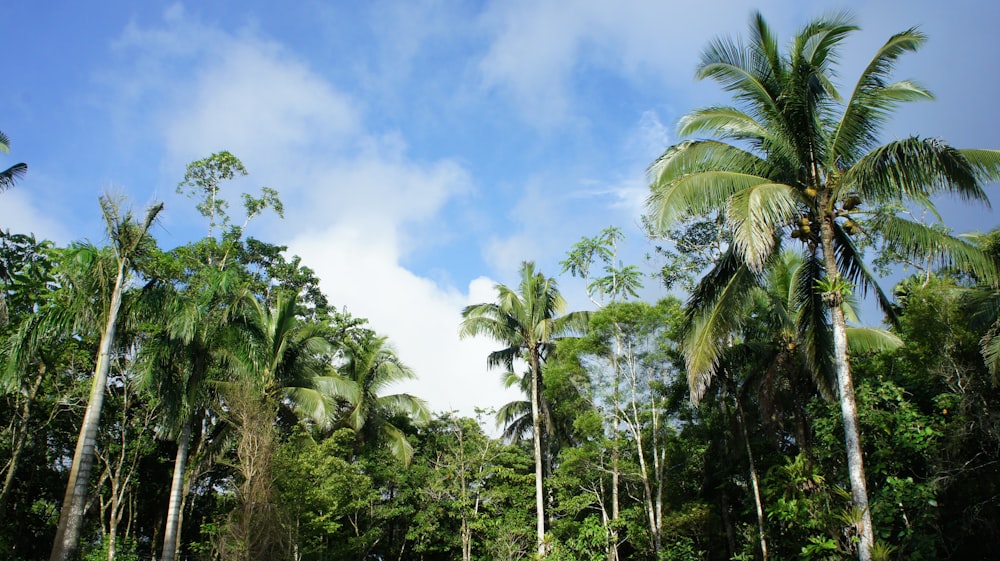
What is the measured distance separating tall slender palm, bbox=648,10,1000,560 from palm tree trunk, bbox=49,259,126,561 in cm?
837

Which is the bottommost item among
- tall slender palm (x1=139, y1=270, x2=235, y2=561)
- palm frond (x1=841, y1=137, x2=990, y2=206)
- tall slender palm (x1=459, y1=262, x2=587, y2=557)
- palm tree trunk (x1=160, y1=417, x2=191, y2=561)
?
palm tree trunk (x1=160, y1=417, x2=191, y2=561)

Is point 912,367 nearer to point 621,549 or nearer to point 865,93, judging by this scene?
point 865,93

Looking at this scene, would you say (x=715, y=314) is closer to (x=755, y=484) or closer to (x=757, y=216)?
(x=757, y=216)

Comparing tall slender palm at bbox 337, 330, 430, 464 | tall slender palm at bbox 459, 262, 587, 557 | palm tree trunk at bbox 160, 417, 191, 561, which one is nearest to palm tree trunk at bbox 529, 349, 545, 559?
tall slender palm at bbox 459, 262, 587, 557

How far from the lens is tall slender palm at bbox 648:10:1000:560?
29.3 ft

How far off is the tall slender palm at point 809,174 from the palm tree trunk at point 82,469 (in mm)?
8375

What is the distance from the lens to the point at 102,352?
9867 millimetres

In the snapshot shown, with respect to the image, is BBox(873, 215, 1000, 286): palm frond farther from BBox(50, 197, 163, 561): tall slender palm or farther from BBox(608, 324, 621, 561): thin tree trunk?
BBox(50, 197, 163, 561): tall slender palm

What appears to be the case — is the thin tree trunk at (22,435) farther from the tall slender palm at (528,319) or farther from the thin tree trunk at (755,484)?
the thin tree trunk at (755,484)

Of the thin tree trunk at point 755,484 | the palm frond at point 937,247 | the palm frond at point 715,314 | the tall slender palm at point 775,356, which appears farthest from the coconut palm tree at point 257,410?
the palm frond at point 937,247

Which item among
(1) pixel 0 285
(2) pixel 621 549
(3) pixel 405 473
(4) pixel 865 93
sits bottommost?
(2) pixel 621 549

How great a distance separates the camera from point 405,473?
21453 mm

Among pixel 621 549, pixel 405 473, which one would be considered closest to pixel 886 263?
pixel 621 549

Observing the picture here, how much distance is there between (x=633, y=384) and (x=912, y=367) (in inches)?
270
